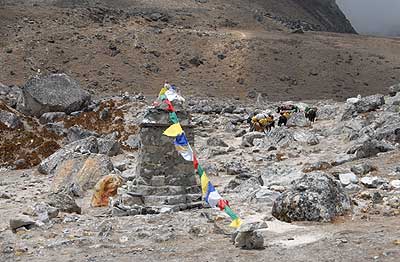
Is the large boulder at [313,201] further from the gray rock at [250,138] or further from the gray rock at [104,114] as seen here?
the gray rock at [104,114]

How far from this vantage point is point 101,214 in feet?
46.0

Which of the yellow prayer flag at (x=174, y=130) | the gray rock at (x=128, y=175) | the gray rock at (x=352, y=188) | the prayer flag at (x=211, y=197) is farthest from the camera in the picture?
the gray rock at (x=128, y=175)

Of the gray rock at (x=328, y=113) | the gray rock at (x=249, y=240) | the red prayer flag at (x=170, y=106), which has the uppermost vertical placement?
the red prayer flag at (x=170, y=106)

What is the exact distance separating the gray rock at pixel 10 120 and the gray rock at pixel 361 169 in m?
19.3

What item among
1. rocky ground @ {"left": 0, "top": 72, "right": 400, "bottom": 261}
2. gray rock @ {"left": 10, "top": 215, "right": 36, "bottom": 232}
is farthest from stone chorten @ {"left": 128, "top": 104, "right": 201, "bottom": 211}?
gray rock @ {"left": 10, "top": 215, "right": 36, "bottom": 232}

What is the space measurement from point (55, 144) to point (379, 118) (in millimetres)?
15238

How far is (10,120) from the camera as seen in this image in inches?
1152

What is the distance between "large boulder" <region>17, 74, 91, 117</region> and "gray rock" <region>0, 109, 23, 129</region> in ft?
6.91

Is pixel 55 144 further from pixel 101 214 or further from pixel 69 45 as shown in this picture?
pixel 69 45

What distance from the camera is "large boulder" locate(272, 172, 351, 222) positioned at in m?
11.8

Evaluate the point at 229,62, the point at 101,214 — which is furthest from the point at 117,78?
the point at 101,214

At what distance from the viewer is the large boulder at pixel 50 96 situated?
31719 mm

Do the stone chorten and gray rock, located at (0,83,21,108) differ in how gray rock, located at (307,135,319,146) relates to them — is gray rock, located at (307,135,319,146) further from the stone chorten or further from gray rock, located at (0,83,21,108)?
gray rock, located at (0,83,21,108)

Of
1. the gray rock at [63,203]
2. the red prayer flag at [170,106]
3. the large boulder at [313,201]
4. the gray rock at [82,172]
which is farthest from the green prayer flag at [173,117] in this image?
the gray rock at [82,172]
